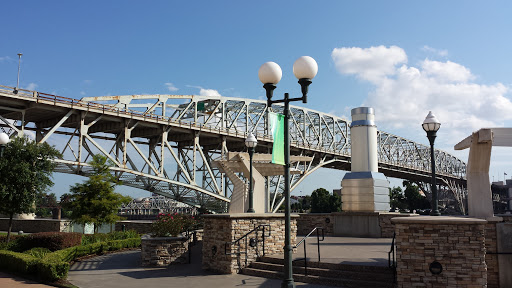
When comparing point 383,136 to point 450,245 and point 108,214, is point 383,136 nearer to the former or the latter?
point 108,214

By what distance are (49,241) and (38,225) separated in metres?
18.8

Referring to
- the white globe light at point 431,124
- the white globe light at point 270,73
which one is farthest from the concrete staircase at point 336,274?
the white globe light at point 270,73

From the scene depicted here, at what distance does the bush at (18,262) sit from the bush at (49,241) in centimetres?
236

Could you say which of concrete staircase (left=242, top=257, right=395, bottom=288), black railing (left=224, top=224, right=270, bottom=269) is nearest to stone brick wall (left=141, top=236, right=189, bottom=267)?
black railing (left=224, top=224, right=270, bottom=269)

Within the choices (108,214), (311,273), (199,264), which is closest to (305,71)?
(311,273)

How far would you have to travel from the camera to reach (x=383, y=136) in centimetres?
10806

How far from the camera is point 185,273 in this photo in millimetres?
14070

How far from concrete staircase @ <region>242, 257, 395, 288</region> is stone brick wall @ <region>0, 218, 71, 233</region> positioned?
24.4 meters

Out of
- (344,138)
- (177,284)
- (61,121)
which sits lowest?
(177,284)

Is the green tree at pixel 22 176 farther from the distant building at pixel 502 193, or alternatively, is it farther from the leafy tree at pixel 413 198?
the distant building at pixel 502 193

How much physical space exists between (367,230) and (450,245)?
1136 cm

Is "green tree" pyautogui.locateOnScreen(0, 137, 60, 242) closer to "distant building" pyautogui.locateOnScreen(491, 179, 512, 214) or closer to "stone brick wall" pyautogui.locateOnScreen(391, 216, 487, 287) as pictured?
"stone brick wall" pyautogui.locateOnScreen(391, 216, 487, 287)

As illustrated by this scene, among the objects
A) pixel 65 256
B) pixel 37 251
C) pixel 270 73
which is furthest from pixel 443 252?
pixel 37 251

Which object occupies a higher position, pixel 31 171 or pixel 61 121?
pixel 61 121
